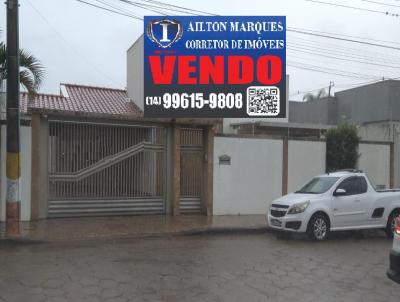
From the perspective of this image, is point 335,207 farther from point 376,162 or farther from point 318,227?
point 376,162

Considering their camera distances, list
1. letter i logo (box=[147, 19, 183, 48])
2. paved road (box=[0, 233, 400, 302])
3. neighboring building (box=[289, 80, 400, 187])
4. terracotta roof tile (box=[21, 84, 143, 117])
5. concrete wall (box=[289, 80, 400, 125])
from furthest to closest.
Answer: concrete wall (box=[289, 80, 400, 125])
neighboring building (box=[289, 80, 400, 187])
terracotta roof tile (box=[21, 84, 143, 117])
letter i logo (box=[147, 19, 183, 48])
paved road (box=[0, 233, 400, 302])

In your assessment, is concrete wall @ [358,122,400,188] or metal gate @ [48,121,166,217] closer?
metal gate @ [48,121,166,217]

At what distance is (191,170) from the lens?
17.0 m

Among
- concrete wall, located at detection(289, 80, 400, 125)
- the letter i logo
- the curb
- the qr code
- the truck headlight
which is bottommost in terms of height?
the curb

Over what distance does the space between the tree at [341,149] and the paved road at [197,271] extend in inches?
266

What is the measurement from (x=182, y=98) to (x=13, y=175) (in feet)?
22.3

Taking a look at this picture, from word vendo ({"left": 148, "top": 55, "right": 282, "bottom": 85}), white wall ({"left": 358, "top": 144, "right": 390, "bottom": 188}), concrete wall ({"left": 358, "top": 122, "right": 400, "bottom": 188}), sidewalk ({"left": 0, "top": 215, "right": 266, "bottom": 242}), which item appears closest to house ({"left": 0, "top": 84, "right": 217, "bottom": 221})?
sidewalk ({"left": 0, "top": 215, "right": 266, "bottom": 242})

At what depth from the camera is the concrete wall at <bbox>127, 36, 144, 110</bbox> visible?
764 inches

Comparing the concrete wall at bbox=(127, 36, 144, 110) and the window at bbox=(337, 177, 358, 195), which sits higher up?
the concrete wall at bbox=(127, 36, 144, 110)

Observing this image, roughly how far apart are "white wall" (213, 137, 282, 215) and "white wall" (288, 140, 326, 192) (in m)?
0.49

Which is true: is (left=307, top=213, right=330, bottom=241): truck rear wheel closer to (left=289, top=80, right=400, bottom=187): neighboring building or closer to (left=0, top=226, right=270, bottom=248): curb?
(left=0, top=226, right=270, bottom=248): curb

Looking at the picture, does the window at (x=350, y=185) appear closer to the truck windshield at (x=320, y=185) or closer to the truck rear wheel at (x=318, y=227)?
the truck windshield at (x=320, y=185)

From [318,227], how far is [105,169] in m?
6.63

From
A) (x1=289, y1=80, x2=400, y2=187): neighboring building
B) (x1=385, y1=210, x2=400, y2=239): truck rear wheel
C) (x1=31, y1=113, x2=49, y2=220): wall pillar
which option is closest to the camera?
(x1=385, y1=210, x2=400, y2=239): truck rear wheel
